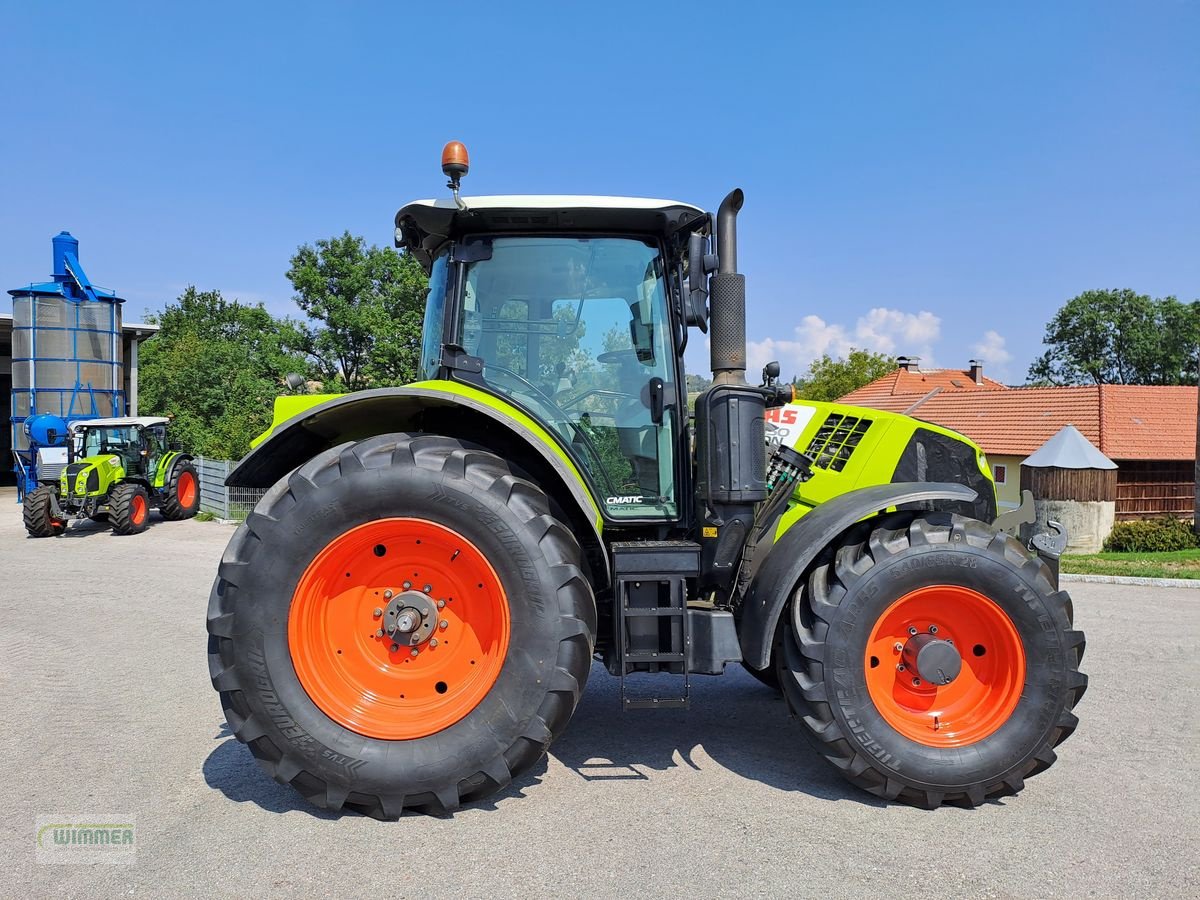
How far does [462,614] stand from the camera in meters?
3.27

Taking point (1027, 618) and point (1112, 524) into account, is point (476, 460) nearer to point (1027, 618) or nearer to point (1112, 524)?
point (1027, 618)

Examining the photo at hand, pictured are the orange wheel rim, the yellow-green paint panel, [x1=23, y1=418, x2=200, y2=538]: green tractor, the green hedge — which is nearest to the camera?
the orange wheel rim

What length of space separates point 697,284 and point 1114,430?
29.7 m

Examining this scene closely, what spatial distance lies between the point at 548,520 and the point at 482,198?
147 cm

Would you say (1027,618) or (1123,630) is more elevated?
(1027,618)

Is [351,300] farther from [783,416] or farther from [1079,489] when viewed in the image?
[783,416]

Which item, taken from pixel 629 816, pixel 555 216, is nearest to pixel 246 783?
pixel 629 816

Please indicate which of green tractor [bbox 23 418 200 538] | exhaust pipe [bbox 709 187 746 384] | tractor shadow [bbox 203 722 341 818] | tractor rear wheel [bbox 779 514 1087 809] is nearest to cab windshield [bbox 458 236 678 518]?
exhaust pipe [bbox 709 187 746 384]

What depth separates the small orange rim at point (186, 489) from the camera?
16109 millimetres

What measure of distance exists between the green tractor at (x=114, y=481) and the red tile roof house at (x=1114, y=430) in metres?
20.6

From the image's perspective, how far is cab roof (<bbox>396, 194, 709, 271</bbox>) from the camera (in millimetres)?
3523

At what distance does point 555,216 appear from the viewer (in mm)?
3578

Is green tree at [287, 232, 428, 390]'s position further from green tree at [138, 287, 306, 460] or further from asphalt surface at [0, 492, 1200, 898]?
asphalt surface at [0, 492, 1200, 898]

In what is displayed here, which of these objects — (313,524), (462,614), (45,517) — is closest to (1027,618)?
(462,614)
